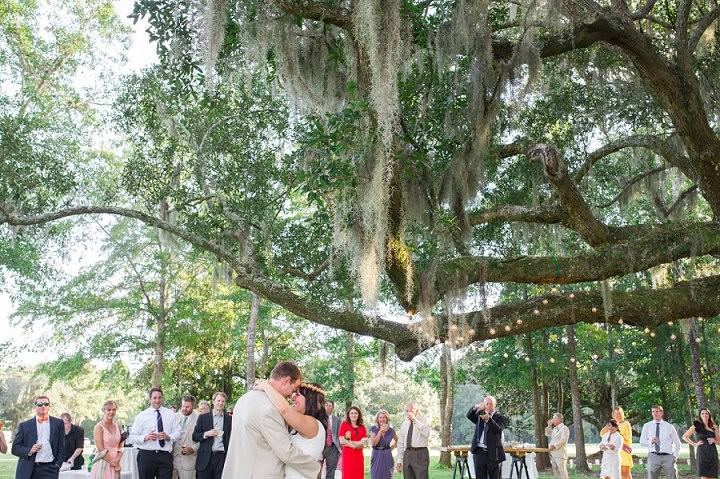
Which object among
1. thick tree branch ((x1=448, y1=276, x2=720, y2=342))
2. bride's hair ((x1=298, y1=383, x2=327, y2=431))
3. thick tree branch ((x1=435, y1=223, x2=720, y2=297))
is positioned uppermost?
thick tree branch ((x1=435, y1=223, x2=720, y2=297))

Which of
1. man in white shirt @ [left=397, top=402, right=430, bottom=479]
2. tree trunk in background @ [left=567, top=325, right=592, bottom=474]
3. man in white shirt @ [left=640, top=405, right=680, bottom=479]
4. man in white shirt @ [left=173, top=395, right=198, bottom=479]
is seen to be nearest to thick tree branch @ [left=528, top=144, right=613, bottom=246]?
man in white shirt @ [left=397, top=402, right=430, bottom=479]

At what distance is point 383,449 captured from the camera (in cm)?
1017

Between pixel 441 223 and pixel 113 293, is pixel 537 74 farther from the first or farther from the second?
pixel 113 293

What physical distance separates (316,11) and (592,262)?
3795mm

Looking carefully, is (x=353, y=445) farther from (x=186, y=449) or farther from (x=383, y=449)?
(x=186, y=449)

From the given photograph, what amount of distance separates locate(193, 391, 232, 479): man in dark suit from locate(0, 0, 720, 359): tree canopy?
1524mm

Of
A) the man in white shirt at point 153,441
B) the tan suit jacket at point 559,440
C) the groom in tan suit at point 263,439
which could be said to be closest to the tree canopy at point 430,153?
the man in white shirt at point 153,441

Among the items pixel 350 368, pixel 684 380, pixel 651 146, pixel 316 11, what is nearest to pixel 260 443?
pixel 316 11

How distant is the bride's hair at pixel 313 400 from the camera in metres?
4.45

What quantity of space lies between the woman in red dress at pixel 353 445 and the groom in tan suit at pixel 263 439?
615 centimetres

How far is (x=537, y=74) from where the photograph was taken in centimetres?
840

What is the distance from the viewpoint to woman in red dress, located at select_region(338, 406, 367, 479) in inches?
393

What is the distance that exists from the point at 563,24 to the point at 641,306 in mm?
3221

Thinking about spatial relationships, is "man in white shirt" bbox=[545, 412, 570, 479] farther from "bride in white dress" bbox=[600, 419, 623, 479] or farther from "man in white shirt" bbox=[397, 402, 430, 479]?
"man in white shirt" bbox=[397, 402, 430, 479]
